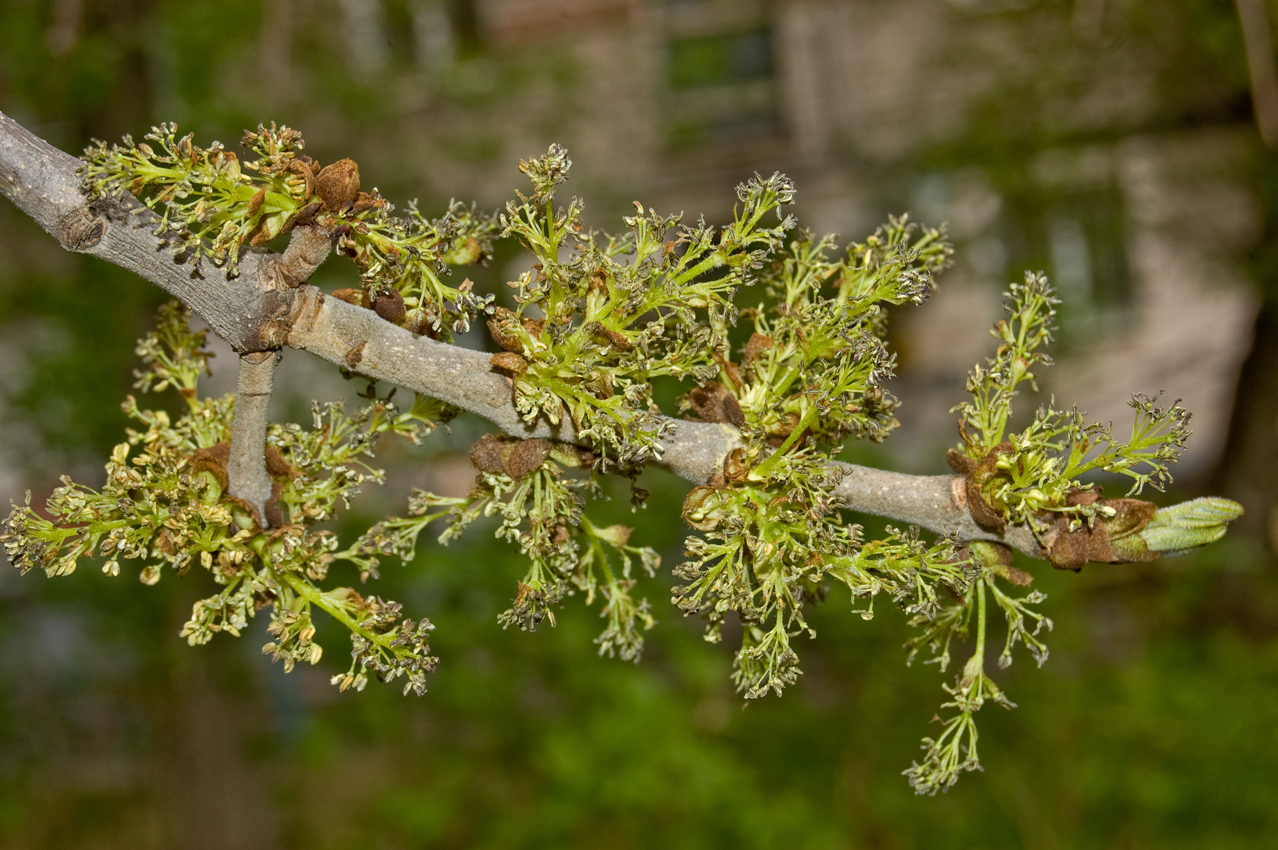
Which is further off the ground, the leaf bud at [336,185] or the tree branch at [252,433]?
the leaf bud at [336,185]

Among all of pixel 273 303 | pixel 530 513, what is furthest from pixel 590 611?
pixel 273 303

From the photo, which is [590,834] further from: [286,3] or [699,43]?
[699,43]

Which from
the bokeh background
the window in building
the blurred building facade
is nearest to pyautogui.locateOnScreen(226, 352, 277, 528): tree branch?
the bokeh background

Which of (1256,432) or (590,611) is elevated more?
(590,611)

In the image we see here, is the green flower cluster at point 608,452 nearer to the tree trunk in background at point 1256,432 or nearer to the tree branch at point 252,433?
the tree branch at point 252,433

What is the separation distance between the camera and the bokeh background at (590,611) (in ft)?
17.0

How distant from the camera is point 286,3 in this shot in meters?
3.12

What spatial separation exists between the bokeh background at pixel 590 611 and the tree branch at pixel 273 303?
239cm

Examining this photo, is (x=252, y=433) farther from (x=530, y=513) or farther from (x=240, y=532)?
(x=530, y=513)

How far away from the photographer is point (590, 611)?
5492 millimetres

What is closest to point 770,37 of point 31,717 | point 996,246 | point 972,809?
point 996,246

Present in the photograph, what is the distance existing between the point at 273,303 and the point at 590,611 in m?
4.51

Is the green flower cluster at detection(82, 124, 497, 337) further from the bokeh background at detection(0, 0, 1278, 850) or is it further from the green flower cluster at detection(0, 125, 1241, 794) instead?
the bokeh background at detection(0, 0, 1278, 850)

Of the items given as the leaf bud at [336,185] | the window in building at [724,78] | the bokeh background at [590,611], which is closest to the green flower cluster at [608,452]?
the leaf bud at [336,185]
